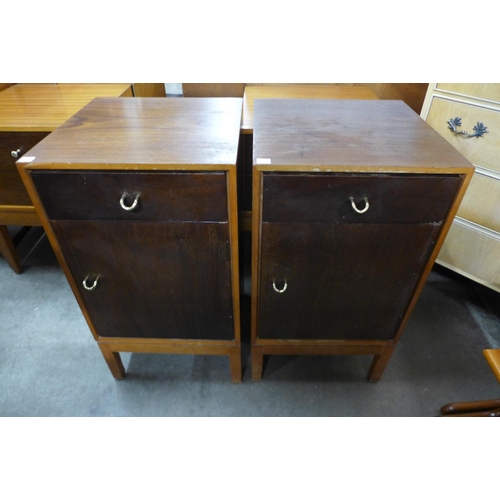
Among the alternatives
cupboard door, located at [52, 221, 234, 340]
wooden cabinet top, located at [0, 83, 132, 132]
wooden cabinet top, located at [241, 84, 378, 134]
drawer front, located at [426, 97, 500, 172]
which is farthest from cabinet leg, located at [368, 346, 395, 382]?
wooden cabinet top, located at [0, 83, 132, 132]

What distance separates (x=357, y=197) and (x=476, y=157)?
710mm

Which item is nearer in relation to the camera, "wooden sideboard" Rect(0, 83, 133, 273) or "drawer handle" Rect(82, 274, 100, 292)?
"drawer handle" Rect(82, 274, 100, 292)

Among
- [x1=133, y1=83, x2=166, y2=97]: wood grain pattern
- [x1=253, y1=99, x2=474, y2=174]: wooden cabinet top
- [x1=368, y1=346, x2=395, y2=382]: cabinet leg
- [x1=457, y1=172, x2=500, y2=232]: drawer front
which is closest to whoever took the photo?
[x1=253, y1=99, x2=474, y2=174]: wooden cabinet top

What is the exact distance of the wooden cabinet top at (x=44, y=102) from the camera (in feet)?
3.56

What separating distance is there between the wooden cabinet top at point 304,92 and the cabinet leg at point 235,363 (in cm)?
86

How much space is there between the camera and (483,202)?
46.8 inches

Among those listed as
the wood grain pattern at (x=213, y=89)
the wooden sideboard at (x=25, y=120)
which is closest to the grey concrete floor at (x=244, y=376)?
the wooden sideboard at (x=25, y=120)

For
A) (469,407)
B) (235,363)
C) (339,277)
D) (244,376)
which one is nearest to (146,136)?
(339,277)

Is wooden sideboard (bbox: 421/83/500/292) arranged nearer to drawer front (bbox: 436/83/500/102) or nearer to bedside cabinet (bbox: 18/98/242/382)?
drawer front (bbox: 436/83/500/102)

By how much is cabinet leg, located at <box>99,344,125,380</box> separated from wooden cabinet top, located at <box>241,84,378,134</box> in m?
0.94

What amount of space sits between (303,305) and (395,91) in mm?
1060

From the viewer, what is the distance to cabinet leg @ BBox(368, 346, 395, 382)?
104 centimetres

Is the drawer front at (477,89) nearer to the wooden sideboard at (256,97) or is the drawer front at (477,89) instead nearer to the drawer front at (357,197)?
the wooden sideboard at (256,97)

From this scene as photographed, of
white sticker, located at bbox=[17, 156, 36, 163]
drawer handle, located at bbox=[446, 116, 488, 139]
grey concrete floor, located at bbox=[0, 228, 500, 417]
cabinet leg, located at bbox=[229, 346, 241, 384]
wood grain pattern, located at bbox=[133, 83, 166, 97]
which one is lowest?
grey concrete floor, located at bbox=[0, 228, 500, 417]
